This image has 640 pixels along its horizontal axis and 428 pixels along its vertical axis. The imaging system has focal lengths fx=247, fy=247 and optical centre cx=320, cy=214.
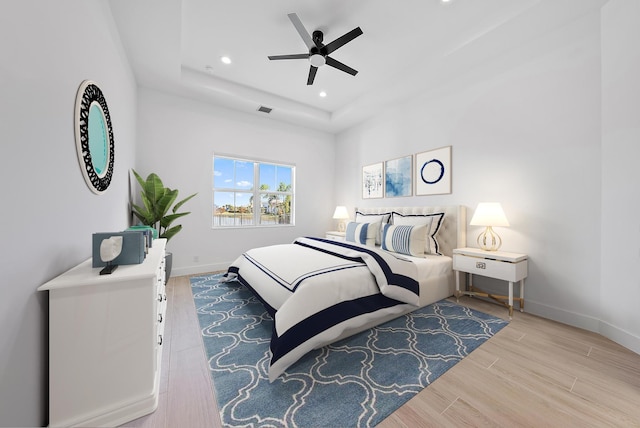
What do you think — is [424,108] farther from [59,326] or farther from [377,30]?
[59,326]

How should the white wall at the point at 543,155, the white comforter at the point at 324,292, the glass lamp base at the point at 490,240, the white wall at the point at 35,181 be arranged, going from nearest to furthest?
1. the white wall at the point at 35,181
2. the white comforter at the point at 324,292
3. the white wall at the point at 543,155
4. the glass lamp base at the point at 490,240

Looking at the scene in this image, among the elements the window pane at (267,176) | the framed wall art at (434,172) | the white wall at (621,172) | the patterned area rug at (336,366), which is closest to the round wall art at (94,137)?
the patterned area rug at (336,366)

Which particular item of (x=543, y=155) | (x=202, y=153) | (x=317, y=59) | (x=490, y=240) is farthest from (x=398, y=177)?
(x=202, y=153)

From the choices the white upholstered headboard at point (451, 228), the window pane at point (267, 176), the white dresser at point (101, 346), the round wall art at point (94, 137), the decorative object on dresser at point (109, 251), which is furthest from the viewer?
the window pane at point (267, 176)

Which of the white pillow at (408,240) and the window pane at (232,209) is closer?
the white pillow at (408,240)

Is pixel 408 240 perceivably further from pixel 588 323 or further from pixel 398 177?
pixel 588 323

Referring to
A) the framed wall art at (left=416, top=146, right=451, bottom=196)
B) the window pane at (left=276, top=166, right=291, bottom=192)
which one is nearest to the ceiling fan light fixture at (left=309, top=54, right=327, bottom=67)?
the framed wall art at (left=416, top=146, right=451, bottom=196)

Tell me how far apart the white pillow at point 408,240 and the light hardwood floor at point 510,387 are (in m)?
1.16

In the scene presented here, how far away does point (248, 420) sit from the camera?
4.13 ft

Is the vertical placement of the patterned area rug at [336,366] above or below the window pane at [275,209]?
below

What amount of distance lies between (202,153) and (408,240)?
3448 millimetres

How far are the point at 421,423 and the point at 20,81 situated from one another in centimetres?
235

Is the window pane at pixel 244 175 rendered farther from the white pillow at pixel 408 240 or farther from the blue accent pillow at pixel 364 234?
the white pillow at pixel 408 240

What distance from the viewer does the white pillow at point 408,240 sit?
9.97 feet
